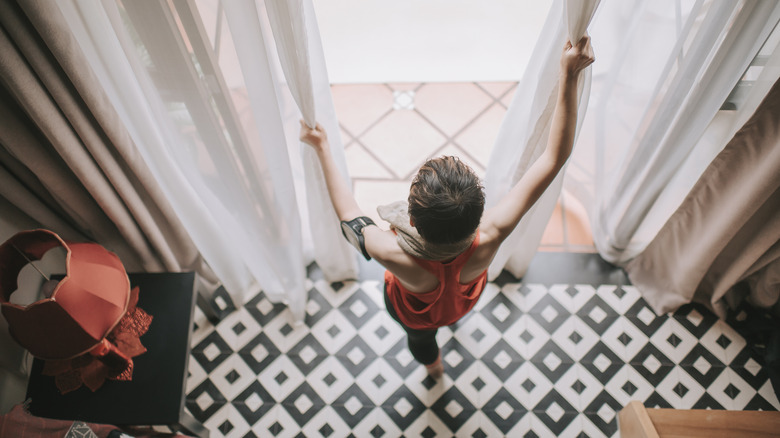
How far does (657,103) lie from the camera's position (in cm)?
151

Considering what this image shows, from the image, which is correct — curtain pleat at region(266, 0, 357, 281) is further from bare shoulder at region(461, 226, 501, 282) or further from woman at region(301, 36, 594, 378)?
bare shoulder at region(461, 226, 501, 282)

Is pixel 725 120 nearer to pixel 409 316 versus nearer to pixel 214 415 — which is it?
pixel 409 316

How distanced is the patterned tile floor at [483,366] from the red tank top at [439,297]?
0.53 m

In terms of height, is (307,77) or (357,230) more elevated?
(307,77)

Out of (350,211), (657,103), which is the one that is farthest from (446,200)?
(657,103)

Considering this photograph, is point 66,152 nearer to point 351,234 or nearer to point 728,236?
point 351,234

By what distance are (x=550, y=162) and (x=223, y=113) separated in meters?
0.79

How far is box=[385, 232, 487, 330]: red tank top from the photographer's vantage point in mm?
1053

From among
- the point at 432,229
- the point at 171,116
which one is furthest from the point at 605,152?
the point at 171,116

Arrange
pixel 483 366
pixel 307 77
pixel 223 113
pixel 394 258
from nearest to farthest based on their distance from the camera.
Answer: pixel 394 258
pixel 307 77
pixel 223 113
pixel 483 366

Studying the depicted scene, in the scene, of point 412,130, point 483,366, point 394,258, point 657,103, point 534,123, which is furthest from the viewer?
point 412,130

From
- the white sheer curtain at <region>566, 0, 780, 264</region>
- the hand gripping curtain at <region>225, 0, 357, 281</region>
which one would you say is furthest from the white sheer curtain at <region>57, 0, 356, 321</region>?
the white sheer curtain at <region>566, 0, 780, 264</region>

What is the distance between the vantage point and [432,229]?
908mm

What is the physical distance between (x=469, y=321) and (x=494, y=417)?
1.12ft
